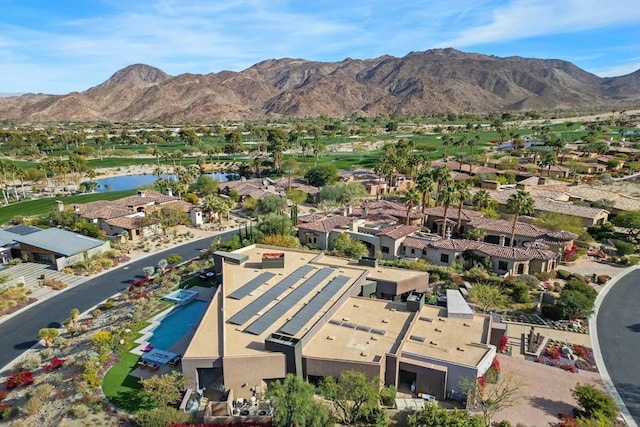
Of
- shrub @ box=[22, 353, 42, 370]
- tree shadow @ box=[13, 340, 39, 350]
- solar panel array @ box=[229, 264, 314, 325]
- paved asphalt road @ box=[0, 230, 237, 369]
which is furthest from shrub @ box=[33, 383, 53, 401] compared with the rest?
solar panel array @ box=[229, 264, 314, 325]

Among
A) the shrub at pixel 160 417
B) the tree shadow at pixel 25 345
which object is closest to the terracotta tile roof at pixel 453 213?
the shrub at pixel 160 417

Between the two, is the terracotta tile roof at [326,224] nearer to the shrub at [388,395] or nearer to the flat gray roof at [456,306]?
the flat gray roof at [456,306]

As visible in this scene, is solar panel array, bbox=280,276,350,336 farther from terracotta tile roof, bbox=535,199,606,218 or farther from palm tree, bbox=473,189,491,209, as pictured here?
terracotta tile roof, bbox=535,199,606,218

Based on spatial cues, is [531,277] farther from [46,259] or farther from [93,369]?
[46,259]

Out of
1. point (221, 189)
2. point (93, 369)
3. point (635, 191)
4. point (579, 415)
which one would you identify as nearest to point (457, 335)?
point (579, 415)

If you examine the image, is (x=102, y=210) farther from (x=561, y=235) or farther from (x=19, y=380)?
(x=561, y=235)

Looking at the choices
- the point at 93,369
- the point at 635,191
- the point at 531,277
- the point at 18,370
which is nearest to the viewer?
the point at 93,369
